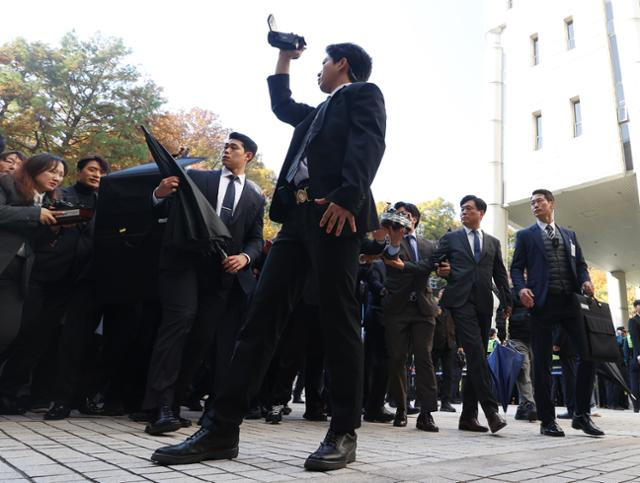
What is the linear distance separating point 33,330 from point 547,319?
493 centimetres

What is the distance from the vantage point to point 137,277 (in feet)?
16.8

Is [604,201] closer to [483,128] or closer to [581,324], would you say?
[483,128]

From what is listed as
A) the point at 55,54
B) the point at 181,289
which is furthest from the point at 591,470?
the point at 55,54

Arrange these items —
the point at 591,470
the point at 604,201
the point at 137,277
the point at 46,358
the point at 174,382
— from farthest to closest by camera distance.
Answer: the point at 604,201 → the point at 46,358 → the point at 137,277 → the point at 174,382 → the point at 591,470

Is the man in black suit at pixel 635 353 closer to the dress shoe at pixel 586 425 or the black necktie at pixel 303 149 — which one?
the dress shoe at pixel 586 425

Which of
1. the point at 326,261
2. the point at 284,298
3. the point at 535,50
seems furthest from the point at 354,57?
the point at 535,50

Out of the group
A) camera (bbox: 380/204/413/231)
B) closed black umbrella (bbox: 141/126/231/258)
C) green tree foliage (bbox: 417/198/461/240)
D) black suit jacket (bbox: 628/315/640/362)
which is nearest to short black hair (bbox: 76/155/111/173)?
closed black umbrella (bbox: 141/126/231/258)

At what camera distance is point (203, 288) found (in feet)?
15.6

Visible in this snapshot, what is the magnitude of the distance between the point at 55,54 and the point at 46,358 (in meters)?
24.1

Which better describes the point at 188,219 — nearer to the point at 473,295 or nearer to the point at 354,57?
the point at 354,57

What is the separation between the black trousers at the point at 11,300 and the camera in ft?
14.3

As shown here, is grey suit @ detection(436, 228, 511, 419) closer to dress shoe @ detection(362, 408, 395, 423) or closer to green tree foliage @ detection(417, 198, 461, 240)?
dress shoe @ detection(362, 408, 395, 423)

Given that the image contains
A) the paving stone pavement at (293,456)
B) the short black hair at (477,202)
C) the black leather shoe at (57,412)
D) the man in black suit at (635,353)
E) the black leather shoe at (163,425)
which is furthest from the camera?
the man in black suit at (635,353)

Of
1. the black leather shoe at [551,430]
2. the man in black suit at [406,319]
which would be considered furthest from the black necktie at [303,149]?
the black leather shoe at [551,430]
